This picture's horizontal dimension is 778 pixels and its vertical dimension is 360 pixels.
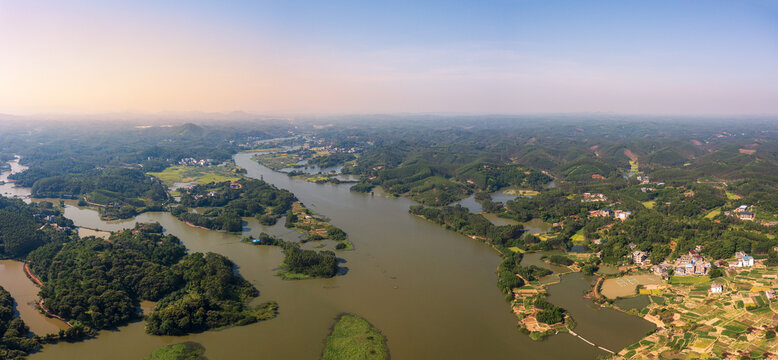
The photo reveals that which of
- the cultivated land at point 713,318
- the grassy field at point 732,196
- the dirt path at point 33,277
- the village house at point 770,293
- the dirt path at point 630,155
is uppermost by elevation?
the dirt path at point 630,155

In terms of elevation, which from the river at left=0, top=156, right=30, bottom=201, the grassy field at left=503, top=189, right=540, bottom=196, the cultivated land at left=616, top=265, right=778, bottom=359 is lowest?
the river at left=0, top=156, right=30, bottom=201

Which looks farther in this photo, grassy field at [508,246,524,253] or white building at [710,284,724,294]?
grassy field at [508,246,524,253]

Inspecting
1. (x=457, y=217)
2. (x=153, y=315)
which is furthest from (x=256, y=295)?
(x=457, y=217)

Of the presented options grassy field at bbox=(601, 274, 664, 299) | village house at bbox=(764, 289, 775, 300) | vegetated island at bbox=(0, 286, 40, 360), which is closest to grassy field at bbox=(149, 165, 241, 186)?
vegetated island at bbox=(0, 286, 40, 360)

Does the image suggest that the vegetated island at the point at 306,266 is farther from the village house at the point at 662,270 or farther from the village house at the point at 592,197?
the village house at the point at 592,197

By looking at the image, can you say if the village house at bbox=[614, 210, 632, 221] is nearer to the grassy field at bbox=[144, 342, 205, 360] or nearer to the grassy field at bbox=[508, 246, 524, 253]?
the grassy field at bbox=[508, 246, 524, 253]

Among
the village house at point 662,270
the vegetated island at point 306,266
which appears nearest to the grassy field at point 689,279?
the village house at point 662,270
